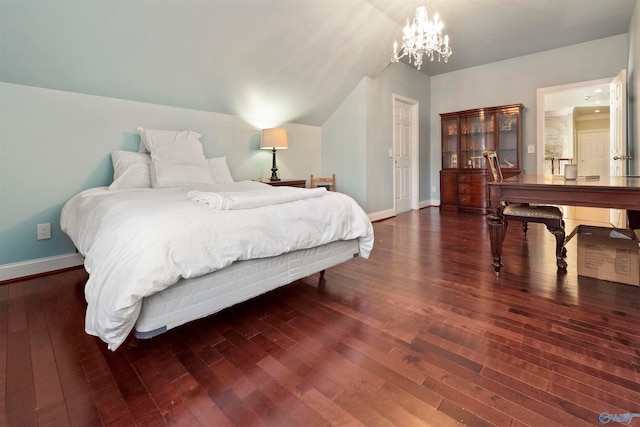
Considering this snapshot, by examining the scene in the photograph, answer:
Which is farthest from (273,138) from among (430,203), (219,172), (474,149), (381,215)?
(430,203)

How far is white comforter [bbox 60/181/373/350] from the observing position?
1.29 metres

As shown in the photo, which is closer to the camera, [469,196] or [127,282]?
[127,282]

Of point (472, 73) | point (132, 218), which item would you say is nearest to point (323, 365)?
point (132, 218)

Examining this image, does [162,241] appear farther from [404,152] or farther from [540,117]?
[540,117]

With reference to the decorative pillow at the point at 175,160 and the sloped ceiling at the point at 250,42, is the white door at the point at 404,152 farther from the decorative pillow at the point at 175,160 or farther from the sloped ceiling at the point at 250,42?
the decorative pillow at the point at 175,160

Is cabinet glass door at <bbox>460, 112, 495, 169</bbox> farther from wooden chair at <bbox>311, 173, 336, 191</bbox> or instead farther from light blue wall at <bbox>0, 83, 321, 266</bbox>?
light blue wall at <bbox>0, 83, 321, 266</bbox>

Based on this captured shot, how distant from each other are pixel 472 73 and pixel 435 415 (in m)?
6.18

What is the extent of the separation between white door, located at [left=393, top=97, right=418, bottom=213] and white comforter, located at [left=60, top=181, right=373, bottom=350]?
382cm

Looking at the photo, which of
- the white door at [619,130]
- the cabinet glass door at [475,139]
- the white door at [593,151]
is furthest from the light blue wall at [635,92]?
the white door at [593,151]

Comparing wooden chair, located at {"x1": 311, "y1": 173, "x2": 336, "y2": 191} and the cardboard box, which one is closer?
the cardboard box

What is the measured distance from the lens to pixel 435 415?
1.12 meters

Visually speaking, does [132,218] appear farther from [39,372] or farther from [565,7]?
[565,7]

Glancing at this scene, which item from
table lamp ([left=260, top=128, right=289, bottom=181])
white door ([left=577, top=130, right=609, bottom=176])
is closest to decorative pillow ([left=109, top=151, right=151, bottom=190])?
table lamp ([left=260, top=128, right=289, bottom=181])

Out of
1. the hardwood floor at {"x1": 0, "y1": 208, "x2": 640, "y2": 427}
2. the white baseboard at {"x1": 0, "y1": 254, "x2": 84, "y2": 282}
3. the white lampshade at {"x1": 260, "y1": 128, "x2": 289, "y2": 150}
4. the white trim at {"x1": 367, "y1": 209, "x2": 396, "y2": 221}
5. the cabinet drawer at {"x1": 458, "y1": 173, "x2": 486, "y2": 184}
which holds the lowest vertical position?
the hardwood floor at {"x1": 0, "y1": 208, "x2": 640, "y2": 427}
